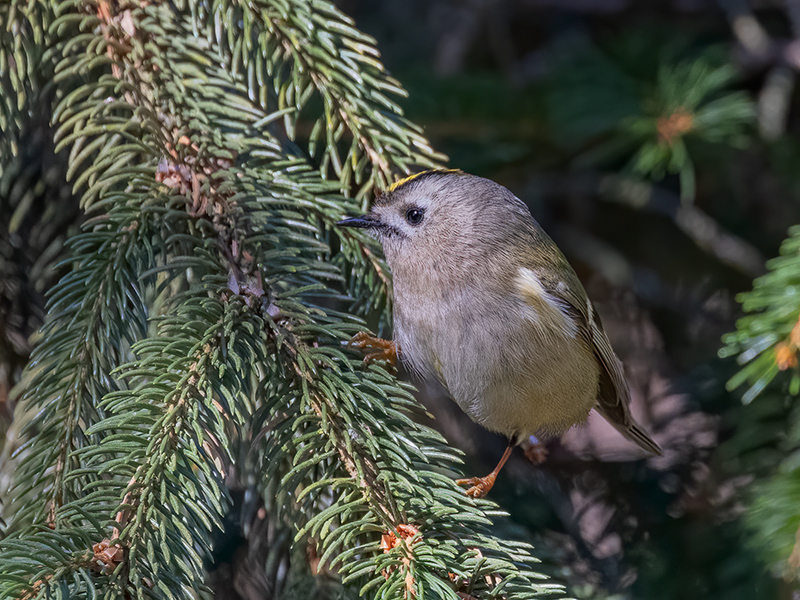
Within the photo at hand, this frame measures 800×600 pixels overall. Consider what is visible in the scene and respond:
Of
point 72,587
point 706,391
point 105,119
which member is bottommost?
point 72,587

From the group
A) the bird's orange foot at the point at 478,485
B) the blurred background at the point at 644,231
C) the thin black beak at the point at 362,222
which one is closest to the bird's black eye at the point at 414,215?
the thin black beak at the point at 362,222

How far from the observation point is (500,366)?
4.78ft

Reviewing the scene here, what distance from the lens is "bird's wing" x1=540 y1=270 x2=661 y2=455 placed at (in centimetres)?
169

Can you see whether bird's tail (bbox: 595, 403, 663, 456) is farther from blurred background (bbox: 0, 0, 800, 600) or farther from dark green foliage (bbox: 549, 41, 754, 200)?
dark green foliage (bbox: 549, 41, 754, 200)

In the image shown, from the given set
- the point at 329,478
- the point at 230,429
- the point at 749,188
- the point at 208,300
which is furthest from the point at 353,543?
the point at 749,188

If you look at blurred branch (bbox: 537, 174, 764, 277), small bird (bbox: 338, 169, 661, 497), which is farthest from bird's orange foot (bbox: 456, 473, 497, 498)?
blurred branch (bbox: 537, 174, 764, 277)

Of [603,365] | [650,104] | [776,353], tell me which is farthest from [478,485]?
[650,104]

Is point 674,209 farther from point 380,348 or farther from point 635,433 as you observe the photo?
point 380,348

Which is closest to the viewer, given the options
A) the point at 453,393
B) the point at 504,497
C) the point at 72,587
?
the point at 72,587

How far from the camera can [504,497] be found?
1767 millimetres

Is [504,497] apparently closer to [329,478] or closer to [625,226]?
[329,478]

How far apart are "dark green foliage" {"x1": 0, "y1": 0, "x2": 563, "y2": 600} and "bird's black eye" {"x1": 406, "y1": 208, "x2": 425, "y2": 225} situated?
0.43 ft

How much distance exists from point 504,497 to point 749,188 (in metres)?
1.40

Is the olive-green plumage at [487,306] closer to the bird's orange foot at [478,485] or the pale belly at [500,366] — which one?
the pale belly at [500,366]
